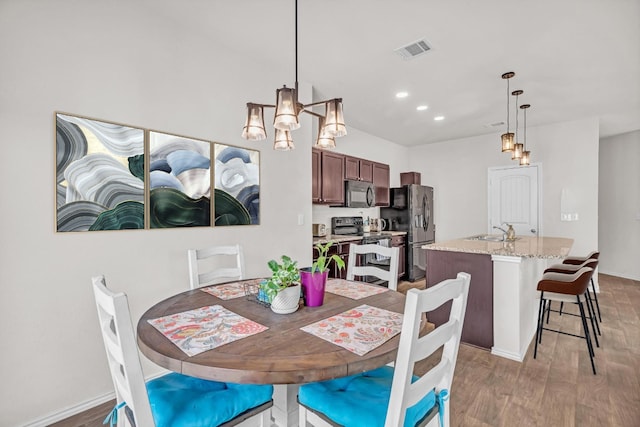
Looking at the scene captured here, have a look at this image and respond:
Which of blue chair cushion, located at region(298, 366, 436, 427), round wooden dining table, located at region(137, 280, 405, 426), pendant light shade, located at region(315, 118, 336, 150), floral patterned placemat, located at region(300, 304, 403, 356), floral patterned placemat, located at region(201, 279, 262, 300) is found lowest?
blue chair cushion, located at region(298, 366, 436, 427)

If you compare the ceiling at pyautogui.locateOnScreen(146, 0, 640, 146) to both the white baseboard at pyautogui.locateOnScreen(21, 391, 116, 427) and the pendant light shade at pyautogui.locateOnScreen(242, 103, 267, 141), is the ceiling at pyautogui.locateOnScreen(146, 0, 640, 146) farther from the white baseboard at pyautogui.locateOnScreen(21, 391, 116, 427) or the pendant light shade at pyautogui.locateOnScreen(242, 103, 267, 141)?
the white baseboard at pyautogui.locateOnScreen(21, 391, 116, 427)

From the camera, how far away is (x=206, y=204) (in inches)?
98.0

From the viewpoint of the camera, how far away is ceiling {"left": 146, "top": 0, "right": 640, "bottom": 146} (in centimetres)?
220

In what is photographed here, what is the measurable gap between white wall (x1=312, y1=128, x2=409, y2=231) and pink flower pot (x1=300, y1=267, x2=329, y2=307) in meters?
3.12

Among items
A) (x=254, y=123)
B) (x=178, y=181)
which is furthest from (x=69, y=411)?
(x=254, y=123)

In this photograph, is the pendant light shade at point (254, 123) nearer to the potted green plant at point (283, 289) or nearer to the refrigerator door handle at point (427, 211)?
the potted green plant at point (283, 289)

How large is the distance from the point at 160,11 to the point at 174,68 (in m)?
0.38

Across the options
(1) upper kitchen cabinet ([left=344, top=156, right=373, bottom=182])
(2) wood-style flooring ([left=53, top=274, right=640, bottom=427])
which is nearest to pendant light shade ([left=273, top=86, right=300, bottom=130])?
(2) wood-style flooring ([left=53, top=274, right=640, bottom=427])

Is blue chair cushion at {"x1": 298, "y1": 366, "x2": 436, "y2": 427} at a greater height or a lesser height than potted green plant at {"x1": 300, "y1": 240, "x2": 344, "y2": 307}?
lesser

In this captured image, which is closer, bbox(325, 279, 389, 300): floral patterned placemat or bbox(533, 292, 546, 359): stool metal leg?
bbox(325, 279, 389, 300): floral patterned placemat

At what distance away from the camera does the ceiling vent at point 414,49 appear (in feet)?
8.62

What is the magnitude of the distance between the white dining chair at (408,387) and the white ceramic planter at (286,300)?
322 mm

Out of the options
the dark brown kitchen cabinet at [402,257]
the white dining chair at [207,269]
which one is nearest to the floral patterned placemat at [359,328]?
the white dining chair at [207,269]

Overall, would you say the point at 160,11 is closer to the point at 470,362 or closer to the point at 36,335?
the point at 36,335
